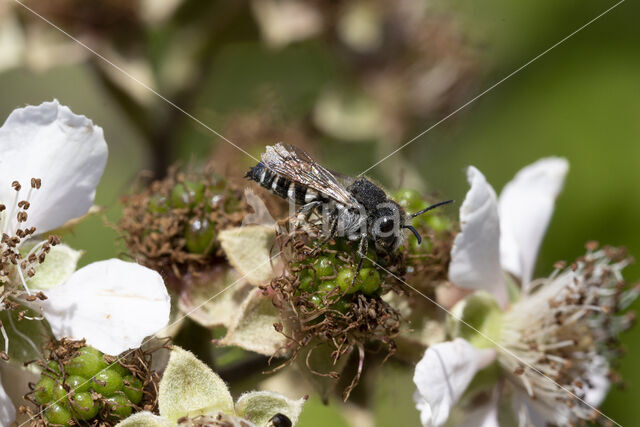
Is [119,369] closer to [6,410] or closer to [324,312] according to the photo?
[6,410]

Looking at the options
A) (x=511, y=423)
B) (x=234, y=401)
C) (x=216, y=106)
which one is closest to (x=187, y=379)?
(x=234, y=401)

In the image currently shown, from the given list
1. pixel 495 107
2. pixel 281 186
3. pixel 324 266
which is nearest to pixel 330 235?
pixel 324 266

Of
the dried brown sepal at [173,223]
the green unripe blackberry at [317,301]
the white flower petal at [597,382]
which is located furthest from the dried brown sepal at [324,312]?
the white flower petal at [597,382]

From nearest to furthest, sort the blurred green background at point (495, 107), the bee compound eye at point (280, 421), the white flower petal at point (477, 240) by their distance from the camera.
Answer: the bee compound eye at point (280, 421) → the white flower petal at point (477, 240) → the blurred green background at point (495, 107)

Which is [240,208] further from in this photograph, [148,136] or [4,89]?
[4,89]

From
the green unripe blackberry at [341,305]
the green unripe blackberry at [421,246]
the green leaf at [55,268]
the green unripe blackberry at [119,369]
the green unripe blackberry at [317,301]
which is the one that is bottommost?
the green unripe blackberry at [119,369]

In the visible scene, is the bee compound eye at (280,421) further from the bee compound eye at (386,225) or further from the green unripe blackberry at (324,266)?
the bee compound eye at (386,225)

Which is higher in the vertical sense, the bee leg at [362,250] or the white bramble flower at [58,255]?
the bee leg at [362,250]
